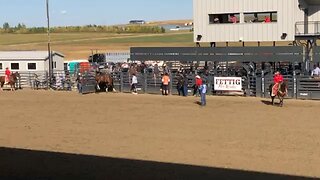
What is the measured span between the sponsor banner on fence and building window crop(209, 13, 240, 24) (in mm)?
8257

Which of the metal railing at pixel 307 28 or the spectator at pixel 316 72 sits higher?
the metal railing at pixel 307 28

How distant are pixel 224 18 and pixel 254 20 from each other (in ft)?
7.07

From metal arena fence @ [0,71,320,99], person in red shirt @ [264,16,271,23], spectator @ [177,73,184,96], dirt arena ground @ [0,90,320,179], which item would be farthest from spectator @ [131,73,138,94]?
person in red shirt @ [264,16,271,23]


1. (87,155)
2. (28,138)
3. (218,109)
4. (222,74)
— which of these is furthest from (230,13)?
(87,155)

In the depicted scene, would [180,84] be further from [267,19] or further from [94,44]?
[94,44]

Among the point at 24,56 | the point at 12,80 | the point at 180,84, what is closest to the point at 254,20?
the point at 180,84

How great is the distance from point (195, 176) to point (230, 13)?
1057 inches

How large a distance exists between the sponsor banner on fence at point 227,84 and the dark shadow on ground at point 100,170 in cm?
1669

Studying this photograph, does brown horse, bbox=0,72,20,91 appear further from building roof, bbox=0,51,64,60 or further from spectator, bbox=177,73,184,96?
spectator, bbox=177,73,184,96

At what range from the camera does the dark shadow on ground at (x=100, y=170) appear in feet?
34.8

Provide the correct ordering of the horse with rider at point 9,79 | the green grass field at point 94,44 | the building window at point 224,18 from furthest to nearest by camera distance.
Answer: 1. the green grass field at point 94,44
2. the building window at point 224,18
3. the horse with rider at point 9,79

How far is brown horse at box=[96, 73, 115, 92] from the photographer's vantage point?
106 feet

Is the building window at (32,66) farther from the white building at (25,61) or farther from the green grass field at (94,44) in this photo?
the green grass field at (94,44)

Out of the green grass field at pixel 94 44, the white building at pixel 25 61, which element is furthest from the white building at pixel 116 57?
the green grass field at pixel 94 44
